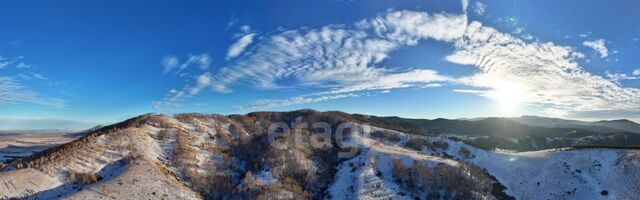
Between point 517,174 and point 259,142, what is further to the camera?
point 259,142

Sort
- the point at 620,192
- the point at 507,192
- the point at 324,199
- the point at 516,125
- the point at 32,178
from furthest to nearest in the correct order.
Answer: the point at 516,125
the point at 507,192
the point at 620,192
the point at 324,199
the point at 32,178

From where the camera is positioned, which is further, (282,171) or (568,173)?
(568,173)

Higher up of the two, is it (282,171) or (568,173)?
(282,171)

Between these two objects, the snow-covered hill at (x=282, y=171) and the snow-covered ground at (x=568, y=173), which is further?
the snow-covered ground at (x=568, y=173)

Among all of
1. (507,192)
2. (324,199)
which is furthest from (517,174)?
(324,199)

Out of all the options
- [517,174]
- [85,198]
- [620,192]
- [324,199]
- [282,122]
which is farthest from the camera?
[282,122]

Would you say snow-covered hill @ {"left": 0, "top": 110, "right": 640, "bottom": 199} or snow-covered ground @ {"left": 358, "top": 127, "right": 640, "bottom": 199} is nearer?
snow-covered hill @ {"left": 0, "top": 110, "right": 640, "bottom": 199}

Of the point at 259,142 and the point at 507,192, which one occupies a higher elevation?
the point at 259,142

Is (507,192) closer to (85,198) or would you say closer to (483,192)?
(483,192)
